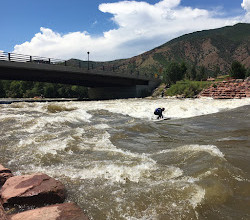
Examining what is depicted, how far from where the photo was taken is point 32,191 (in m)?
4.31

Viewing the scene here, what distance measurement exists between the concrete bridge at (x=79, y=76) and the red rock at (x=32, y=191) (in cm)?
3196

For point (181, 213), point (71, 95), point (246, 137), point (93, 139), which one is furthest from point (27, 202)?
point (71, 95)

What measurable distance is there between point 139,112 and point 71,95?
69.4 meters

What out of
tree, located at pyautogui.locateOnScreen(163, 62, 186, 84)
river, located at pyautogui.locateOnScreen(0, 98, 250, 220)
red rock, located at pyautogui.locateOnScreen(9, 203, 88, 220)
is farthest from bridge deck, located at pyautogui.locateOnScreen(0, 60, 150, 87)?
red rock, located at pyautogui.locateOnScreen(9, 203, 88, 220)

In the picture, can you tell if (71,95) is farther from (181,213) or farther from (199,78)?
(181,213)

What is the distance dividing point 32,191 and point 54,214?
1.02m

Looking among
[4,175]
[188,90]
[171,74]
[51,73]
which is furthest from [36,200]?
[171,74]

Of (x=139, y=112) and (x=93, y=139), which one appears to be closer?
(x=93, y=139)

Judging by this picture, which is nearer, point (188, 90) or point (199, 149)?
point (199, 149)

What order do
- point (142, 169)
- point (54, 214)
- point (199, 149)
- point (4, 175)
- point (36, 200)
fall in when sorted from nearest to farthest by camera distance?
point (54, 214) → point (36, 200) → point (4, 175) → point (142, 169) → point (199, 149)

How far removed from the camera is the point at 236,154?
7.11 metres

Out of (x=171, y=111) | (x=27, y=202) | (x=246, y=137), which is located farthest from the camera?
(x=171, y=111)

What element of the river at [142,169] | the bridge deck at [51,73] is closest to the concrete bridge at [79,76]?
the bridge deck at [51,73]

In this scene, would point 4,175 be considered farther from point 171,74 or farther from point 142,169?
point 171,74
